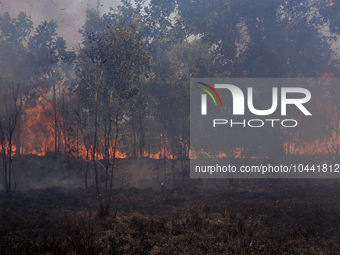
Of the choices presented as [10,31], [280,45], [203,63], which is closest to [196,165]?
[203,63]

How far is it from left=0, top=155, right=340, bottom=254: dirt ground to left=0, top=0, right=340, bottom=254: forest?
6 centimetres

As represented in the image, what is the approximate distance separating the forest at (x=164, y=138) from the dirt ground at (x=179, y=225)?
0.06 meters

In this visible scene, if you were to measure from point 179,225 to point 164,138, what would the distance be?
21.4 m

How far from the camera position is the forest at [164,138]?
9245mm

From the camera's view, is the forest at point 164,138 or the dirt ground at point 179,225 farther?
the forest at point 164,138

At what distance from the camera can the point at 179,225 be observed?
10.2m

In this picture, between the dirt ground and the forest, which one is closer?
the dirt ground

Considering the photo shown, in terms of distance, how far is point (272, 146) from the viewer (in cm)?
2642

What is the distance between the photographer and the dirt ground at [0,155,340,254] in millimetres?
7977

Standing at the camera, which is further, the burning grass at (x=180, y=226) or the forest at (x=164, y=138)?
the forest at (x=164, y=138)

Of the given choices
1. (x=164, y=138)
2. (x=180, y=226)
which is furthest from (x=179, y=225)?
(x=164, y=138)

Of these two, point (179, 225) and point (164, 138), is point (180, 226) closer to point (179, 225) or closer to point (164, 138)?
point (179, 225)

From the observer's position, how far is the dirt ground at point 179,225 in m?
7.98

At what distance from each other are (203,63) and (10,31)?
29.5 meters
